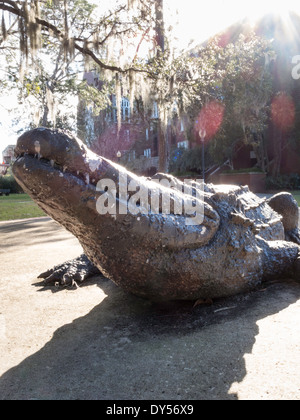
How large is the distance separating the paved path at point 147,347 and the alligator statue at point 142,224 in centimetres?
22

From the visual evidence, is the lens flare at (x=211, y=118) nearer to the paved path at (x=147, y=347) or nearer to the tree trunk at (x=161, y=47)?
the tree trunk at (x=161, y=47)

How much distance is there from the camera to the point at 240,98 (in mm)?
17922

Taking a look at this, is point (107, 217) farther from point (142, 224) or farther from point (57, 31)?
point (57, 31)

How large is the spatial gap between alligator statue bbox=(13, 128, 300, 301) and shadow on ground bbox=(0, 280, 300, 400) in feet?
0.60

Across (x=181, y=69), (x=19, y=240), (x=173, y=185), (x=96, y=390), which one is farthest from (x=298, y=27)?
(x=96, y=390)

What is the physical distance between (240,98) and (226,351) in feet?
58.6

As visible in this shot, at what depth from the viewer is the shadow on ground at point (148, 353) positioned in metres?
1.58

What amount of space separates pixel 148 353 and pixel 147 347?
71 millimetres

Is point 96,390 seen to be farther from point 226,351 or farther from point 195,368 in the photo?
point 226,351

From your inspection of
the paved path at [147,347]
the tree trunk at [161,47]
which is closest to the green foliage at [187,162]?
the tree trunk at [161,47]

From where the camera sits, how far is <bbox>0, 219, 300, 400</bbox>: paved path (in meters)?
1.58

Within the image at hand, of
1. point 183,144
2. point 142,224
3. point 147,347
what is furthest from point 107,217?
point 183,144

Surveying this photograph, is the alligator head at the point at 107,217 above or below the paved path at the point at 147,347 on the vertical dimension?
above

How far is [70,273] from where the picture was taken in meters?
3.54
